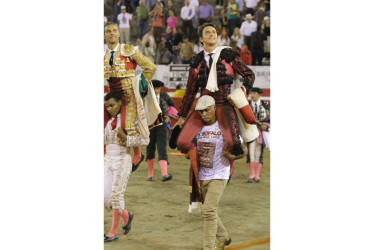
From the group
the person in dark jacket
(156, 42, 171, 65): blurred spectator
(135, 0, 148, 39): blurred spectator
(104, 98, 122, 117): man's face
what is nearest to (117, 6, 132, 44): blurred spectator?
(135, 0, 148, 39): blurred spectator

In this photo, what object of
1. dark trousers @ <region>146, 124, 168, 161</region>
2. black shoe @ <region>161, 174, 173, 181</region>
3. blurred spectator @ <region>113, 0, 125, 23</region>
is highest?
blurred spectator @ <region>113, 0, 125, 23</region>

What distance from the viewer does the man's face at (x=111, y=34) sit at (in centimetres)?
746

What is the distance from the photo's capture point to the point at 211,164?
6926 mm

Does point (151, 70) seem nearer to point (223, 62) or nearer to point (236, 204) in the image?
point (223, 62)

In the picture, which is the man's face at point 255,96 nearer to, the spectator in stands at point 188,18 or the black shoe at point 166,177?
the black shoe at point 166,177

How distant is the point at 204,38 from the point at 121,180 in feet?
6.32

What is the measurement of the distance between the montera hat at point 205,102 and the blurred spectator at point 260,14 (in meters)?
3.59

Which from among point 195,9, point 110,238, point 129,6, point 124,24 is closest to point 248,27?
point 195,9

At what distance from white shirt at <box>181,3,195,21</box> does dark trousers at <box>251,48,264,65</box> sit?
1.56 metres

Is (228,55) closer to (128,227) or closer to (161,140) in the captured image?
(161,140)

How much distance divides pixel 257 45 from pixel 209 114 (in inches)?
133

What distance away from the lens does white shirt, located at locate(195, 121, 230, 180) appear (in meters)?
6.90

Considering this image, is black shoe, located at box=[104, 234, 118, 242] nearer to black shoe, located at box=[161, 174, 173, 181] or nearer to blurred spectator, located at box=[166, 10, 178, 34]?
black shoe, located at box=[161, 174, 173, 181]

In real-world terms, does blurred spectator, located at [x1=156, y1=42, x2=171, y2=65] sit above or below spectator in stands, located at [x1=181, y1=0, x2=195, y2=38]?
below
